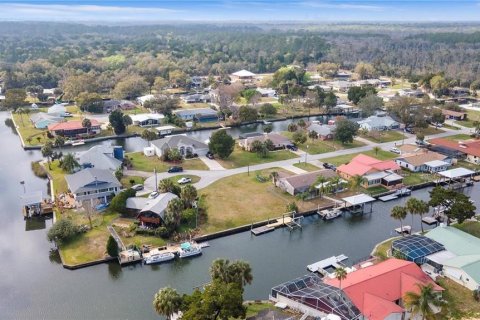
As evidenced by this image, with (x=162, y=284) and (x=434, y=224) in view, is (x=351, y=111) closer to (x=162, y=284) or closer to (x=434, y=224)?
(x=434, y=224)

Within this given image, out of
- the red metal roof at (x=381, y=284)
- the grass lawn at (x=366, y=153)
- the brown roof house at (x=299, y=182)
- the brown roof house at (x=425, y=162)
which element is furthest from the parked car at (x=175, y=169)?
the red metal roof at (x=381, y=284)

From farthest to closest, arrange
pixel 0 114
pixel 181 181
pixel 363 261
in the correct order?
1. pixel 0 114
2. pixel 181 181
3. pixel 363 261

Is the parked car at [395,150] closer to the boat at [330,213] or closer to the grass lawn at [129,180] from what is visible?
the boat at [330,213]

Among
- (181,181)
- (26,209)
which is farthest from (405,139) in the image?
(26,209)

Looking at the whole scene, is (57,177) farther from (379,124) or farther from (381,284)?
(379,124)

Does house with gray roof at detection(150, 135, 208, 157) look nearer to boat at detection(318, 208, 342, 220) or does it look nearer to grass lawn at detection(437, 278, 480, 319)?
boat at detection(318, 208, 342, 220)

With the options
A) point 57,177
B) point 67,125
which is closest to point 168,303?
point 57,177

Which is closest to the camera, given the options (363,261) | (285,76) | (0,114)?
A: (363,261)
